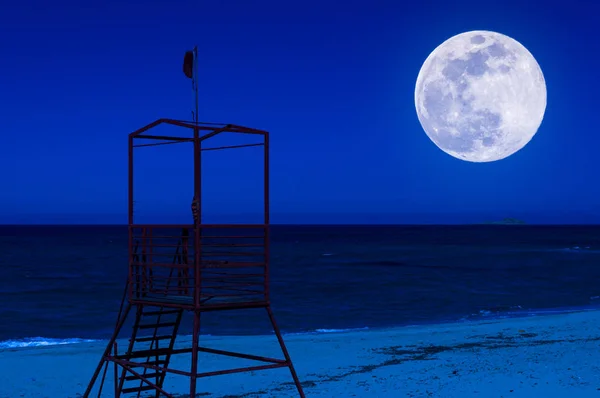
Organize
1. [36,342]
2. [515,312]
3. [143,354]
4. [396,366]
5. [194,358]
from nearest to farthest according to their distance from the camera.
Answer: [194,358], [143,354], [396,366], [36,342], [515,312]

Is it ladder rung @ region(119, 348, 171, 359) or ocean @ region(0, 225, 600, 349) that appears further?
ocean @ region(0, 225, 600, 349)

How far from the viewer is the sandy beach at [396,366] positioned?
15562 mm

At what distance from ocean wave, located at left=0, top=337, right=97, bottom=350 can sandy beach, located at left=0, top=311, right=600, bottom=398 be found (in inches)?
153

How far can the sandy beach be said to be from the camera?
1556 centimetres

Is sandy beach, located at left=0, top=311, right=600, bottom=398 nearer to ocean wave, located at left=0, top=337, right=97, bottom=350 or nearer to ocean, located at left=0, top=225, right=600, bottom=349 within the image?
ocean wave, located at left=0, top=337, right=97, bottom=350

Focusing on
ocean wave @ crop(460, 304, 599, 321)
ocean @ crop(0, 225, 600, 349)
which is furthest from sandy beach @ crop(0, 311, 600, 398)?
ocean wave @ crop(460, 304, 599, 321)

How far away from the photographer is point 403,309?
4412 cm

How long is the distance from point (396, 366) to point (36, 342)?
17931 millimetres

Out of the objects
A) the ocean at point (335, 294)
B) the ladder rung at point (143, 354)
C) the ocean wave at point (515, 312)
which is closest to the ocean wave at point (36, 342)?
the ocean at point (335, 294)

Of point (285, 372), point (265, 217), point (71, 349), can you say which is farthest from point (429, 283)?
point (265, 217)

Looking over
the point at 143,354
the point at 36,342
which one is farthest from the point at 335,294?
the point at 143,354

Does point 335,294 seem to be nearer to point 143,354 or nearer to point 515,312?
point 515,312

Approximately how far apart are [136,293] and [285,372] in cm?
748

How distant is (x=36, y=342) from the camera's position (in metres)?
31.0
